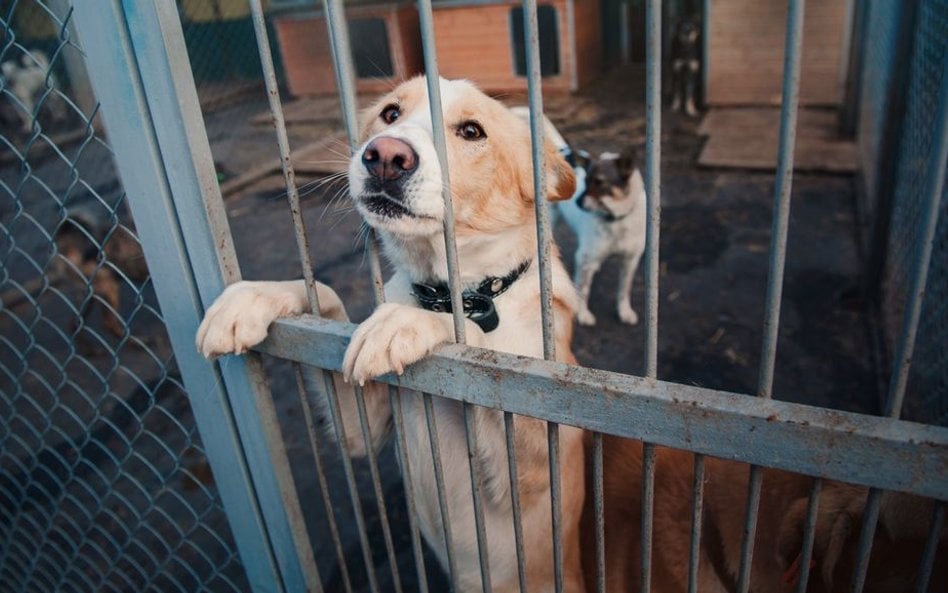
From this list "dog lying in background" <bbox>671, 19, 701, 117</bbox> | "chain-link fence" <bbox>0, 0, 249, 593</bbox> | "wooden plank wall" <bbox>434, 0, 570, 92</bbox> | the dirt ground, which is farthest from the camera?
"wooden plank wall" <bbox>434, 0, 570, 92</bbox>

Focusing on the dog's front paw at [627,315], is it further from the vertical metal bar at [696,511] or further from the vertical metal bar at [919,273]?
the vertical metal bar at [919,273]

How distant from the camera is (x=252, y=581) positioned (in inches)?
69.1

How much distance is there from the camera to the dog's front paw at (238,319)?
132 centimetres

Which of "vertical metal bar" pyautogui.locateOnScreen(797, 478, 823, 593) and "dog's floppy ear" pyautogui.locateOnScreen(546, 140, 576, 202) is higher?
"dog's floppy ear" pyautogui.locateOnScreen(546, 140, 576, 202)

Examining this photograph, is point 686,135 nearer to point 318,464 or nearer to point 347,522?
point 347,522

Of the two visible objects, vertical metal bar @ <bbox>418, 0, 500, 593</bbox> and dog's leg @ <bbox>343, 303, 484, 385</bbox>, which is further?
dog's leg @ <bbox>343, 303, 484, 385</bbox>

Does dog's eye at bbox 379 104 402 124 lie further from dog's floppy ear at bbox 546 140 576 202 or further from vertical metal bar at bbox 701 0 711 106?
vertical metal bar at bbox 701 0 711 106

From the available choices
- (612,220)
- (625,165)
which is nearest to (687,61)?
(625,165)

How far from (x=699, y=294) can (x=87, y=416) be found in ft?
12.3

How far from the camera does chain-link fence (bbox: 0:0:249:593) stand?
1.74 m

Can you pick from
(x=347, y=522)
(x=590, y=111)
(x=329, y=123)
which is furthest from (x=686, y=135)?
Result: (x=347, y=522)

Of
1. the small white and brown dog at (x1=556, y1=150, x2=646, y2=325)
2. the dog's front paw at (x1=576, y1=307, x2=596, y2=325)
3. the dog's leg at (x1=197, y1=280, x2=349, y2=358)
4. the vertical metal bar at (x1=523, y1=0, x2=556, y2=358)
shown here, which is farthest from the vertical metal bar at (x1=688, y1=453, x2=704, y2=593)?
the dog's front paw at (x1=576, y1=307, x2=596, y2=325)

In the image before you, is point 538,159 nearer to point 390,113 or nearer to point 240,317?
point 240,317

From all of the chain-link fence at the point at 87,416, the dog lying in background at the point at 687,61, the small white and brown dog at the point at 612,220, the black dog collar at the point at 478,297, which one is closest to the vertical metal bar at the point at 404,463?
the black dog collar at the point at 478,297
